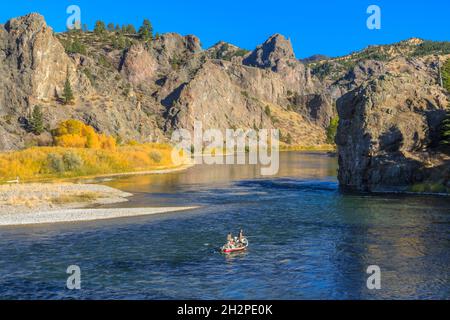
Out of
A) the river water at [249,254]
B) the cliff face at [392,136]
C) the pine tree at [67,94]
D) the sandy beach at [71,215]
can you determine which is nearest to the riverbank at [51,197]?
the sandy beach at [71,215]

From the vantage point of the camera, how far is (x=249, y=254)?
37.9 m

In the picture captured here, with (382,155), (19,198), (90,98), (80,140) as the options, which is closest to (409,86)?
(382,155)

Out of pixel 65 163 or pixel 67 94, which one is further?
pixel 67 94

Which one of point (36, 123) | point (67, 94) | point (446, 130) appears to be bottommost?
point (446, 130)

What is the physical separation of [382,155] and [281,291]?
2170 inches

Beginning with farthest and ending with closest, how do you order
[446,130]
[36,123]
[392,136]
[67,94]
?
1. [67,94]
2. [36,123]
3. [392,136]
4. [446,130]

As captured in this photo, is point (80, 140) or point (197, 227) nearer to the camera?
point (197, 227)

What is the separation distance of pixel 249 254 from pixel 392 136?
5006 cm

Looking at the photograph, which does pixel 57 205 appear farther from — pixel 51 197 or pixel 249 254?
pixel 249 254

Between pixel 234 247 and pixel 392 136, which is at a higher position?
pixel 392 136

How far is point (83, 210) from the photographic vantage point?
187 feet

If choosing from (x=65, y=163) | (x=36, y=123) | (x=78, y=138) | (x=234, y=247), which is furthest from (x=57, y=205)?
(x=36, y=123)

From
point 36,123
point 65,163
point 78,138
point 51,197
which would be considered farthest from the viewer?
A: point 36,123

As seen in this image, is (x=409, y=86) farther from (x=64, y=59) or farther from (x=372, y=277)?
(x=64, y=59)
